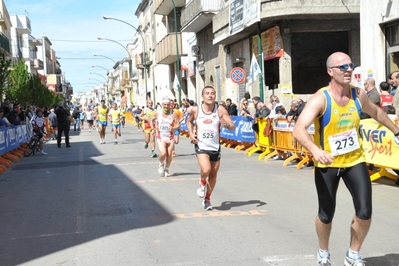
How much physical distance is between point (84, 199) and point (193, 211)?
8.02 ft

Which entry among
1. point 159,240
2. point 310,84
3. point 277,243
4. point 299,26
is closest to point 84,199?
point 159,240

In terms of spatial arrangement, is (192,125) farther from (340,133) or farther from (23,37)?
(23,37)

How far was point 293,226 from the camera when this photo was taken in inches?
293

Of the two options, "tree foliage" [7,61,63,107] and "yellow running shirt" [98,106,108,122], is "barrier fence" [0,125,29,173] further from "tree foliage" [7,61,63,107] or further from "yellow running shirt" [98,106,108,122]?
"tree foliage" [7,61,63,107]

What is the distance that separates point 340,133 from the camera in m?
5.08

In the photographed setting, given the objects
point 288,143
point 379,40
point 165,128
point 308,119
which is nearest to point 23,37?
point 379,40

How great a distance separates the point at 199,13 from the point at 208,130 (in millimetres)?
24817

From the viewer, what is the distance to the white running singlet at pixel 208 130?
8.80 meters

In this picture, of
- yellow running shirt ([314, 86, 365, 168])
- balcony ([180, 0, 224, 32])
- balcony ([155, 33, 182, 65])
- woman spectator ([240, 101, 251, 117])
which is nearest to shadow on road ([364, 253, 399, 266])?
yellow running shirt ([314, 86, 365, 168])

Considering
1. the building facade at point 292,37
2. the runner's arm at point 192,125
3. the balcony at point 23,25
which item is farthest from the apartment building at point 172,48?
A: the balcony at point 23,25

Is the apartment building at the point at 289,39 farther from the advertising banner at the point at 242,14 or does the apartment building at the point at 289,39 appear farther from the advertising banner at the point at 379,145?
the advertising banner at the point at 379,145

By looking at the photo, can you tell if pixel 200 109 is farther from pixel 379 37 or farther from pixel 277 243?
pixel 379 37

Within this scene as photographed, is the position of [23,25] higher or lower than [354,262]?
higher

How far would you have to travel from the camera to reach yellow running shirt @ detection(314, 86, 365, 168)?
508cm
